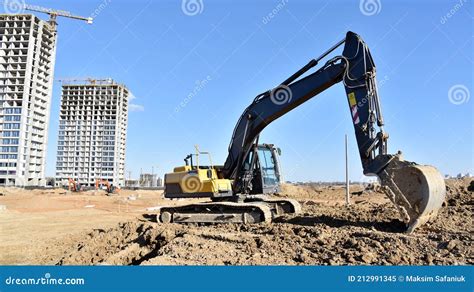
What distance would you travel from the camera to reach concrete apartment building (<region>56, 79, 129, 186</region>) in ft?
287

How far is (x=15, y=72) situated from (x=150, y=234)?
71.2 meters

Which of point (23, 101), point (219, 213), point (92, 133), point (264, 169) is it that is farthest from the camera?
point (92, 133)

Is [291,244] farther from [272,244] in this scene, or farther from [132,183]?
[132,183]

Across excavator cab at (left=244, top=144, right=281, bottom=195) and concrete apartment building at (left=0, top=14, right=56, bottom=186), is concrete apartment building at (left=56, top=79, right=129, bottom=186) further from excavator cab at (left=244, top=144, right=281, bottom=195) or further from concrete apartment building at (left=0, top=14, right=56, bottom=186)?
excavator cab at (left=244, top=144, right=281, bottom=195)

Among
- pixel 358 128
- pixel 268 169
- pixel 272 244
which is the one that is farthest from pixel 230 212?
pixel 358 128

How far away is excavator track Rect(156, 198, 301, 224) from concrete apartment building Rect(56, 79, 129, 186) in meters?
80.1

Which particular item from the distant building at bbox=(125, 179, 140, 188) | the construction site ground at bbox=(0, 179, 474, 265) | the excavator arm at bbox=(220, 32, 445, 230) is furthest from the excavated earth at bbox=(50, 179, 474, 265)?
the distant building at bbox=(125, 179, 140, 188)

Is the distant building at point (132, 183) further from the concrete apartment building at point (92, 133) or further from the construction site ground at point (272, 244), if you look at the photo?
the construction site ground at point (272, 244)

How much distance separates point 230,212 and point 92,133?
8891 centimetres

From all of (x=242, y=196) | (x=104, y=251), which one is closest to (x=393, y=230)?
(x=242, y=196)

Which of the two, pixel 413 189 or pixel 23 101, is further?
pixel 23 101

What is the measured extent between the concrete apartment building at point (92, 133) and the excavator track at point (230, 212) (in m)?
80.1

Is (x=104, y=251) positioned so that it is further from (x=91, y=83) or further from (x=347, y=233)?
(x=91, y=83)

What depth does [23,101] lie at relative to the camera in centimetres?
6531
